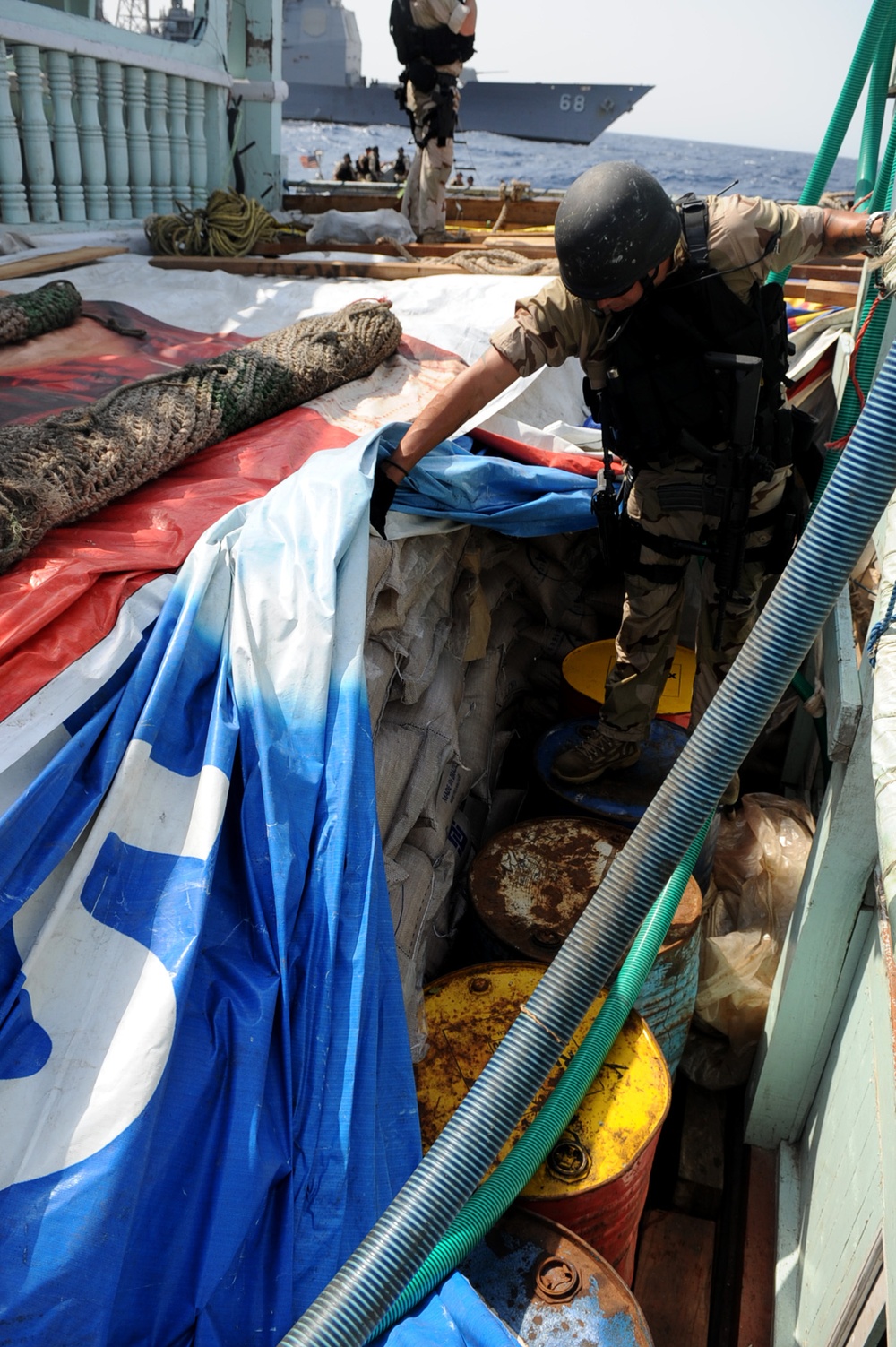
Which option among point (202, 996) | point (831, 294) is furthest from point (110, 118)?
point (202, 996)

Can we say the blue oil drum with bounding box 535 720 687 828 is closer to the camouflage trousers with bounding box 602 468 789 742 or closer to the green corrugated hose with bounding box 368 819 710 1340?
the camouflage trousers with bounding box 602 468 789 742

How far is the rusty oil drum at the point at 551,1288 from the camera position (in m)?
1.70

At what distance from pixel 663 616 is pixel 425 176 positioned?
438 cm

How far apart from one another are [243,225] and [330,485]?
3.77 metres

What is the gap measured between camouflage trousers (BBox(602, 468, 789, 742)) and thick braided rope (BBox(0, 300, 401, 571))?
3.82 feet

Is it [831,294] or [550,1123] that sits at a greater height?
[831,294]

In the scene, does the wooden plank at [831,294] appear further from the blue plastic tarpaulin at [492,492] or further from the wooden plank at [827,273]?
the blue plastic tarpaulin at [492,492]

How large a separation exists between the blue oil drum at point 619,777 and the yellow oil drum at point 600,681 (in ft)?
0.28

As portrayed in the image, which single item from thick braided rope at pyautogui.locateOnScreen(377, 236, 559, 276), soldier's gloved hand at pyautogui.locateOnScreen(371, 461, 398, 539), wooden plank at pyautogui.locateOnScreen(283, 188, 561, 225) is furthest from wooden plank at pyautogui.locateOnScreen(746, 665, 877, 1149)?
wooden plank at pyautogui.locateOnScreen(283, 188, 561, 225)

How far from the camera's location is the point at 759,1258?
2359 mm

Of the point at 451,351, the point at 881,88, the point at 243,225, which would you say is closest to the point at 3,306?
the point at 451,351

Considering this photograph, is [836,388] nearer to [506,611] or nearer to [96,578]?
[506,611]

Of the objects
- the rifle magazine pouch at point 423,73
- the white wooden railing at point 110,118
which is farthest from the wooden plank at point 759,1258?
the rifle magazine pouch at point 423,73

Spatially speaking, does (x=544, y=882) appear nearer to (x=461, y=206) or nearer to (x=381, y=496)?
(x=381, y=496)
